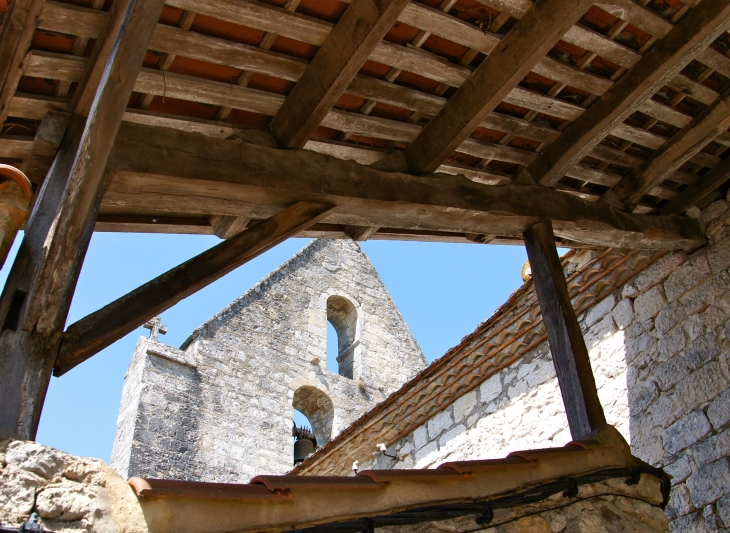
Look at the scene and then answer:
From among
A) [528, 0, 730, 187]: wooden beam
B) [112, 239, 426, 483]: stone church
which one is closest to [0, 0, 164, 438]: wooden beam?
[528, 0, 730, 187]: wooden beam

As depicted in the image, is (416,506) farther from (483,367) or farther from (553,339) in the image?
(483,367)

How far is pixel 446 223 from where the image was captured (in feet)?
13.3

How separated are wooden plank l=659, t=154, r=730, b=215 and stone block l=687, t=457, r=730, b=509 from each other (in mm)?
1712

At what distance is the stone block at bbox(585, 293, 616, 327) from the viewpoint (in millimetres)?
5496

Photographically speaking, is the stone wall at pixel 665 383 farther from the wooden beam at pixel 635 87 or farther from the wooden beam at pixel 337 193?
the wooden beam at pixel 635 87

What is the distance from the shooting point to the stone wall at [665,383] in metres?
4.39

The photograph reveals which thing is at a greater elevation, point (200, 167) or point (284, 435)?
point (284, 435)

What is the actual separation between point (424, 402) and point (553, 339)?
2.84m

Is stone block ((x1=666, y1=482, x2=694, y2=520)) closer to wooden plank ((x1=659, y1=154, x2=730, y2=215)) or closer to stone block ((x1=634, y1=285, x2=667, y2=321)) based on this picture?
stone block ((x1=634, y1=285, x2=667, y2=321))

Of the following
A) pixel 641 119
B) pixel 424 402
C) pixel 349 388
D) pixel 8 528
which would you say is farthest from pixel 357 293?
pixel 8 528

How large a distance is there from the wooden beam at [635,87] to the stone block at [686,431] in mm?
1719

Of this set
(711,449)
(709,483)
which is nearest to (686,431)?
(711,449)

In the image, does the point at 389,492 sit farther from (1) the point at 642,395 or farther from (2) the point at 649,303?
(2) the point at 649,303

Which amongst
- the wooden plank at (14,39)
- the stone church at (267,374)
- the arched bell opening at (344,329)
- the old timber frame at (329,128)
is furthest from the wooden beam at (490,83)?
the arched bell opening at (344,329)
